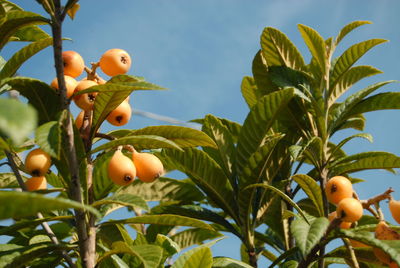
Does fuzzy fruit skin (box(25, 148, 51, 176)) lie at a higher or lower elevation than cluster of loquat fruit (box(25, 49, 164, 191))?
lower

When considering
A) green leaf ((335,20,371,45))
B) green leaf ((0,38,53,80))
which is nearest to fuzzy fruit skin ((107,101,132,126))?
green leaf ((0,38,53,80))

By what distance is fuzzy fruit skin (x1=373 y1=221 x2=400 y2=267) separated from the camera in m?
2.00

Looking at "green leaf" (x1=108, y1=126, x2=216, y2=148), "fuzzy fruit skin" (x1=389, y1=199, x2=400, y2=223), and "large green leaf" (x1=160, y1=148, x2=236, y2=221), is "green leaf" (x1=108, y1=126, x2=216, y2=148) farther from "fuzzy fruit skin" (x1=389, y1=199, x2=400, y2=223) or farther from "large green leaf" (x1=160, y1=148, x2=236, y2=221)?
"fuzzy fruit skin" (x1=389, y1=199, x2=400, y2=223)

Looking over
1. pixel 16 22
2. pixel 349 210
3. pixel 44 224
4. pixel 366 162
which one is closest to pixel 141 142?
pixel 44 224

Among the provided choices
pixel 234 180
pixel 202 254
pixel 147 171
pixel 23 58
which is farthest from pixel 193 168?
pixel 23 58

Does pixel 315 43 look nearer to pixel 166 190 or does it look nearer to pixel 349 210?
pixel 166 190

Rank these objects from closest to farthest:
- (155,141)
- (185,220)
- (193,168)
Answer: (155,141) → (185,220) → (193,168)

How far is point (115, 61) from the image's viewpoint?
1.99 meters

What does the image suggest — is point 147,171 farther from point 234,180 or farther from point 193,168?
point 234,180

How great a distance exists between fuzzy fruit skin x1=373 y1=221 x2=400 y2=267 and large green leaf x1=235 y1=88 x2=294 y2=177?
0.73m

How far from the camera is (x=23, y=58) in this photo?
1.99 m

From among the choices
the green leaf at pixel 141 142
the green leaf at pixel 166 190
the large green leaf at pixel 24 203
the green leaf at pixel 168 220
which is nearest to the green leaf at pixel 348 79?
the green leaf at pixel 166 190

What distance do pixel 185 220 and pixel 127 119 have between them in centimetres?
45

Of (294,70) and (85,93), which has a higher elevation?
(294,70)
